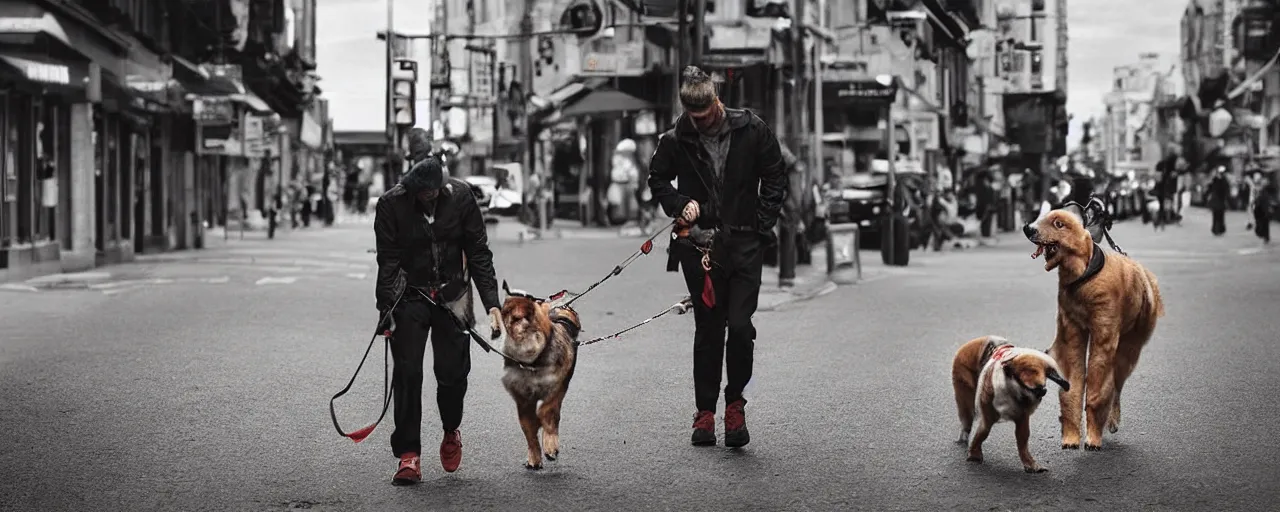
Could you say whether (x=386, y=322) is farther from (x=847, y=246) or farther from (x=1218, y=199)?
(x=1218, y=199)

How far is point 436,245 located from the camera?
789cm

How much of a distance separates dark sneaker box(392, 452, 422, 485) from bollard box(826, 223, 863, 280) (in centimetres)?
1765

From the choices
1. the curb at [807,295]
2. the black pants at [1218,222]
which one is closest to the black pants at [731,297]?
the curb at [807,295]

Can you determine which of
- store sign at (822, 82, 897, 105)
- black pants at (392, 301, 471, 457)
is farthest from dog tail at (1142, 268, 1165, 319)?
store sign at (822, 82, 897, 105)

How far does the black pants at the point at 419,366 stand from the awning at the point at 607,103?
4372 centimetres

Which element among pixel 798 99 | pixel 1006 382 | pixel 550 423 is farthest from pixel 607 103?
pixel 1006 382

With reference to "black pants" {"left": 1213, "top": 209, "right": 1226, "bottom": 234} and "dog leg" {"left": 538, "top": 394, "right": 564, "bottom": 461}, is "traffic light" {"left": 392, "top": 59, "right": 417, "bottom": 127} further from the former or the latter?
"dog leg" {"left": 538, "top": 394, "right": 564, "bottom": 461}

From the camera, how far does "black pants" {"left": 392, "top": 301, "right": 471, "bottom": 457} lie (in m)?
7.84

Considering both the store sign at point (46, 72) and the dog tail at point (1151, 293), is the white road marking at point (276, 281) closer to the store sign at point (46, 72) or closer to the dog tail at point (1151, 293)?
the store sign at point (46, 72)

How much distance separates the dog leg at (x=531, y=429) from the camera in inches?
313

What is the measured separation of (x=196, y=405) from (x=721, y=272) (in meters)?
3.54

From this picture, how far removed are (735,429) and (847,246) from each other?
55.5ft

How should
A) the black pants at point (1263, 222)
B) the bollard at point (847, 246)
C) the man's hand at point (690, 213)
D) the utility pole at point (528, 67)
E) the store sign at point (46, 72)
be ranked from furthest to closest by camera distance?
1. the utility pole at point (528, 67)
2. the black pants at point (1263, 222)
3. the bollard at point (847, 246)
4. the store sign at point (46, 72)
5. the man's hand at point (690, 213)

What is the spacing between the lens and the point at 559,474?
26.4ft
